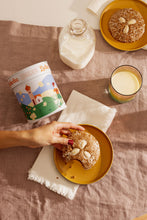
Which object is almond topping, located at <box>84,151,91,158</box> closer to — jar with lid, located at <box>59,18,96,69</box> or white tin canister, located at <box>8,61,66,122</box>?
white tin canister, located at <box>8,61,66,122</box>

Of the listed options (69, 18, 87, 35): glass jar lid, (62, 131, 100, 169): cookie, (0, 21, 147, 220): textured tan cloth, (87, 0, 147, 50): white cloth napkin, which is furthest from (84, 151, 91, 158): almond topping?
(87, 0, 147, 50): white cloth napkin

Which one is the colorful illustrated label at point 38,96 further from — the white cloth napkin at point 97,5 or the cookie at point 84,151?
the white cloth napkin at point 97,5

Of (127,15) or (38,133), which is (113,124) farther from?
(127,15)

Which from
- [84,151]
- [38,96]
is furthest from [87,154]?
[38,96]

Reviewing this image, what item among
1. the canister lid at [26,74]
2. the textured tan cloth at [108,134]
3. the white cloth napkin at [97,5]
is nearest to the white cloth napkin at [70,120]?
the textured tan cloth at [108,134]

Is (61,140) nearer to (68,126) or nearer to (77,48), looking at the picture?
(68,126)

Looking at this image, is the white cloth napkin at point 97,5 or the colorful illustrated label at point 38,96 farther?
the white cloth napkin at point 97,5
